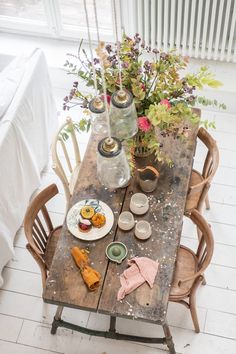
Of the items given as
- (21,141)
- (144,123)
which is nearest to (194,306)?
(144,123)

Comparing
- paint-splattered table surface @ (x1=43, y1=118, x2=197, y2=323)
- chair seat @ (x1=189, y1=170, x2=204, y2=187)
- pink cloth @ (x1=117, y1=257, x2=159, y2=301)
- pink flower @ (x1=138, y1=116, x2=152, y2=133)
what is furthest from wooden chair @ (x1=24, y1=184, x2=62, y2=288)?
chair seat @ (x1=189, y1=170, x2=204, y2=187)

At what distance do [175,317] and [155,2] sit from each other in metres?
2.28

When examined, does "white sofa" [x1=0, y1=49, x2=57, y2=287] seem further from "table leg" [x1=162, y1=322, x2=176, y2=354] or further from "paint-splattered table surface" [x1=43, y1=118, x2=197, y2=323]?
"table leg" [x1=162, y1=322, x2=176, y2=354]

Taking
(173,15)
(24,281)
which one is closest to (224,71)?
(173,15)

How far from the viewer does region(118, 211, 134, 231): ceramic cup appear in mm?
2258

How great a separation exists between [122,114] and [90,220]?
70 centimetres

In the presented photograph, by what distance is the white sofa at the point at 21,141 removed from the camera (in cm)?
282

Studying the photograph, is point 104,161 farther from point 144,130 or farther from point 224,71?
point 224,71

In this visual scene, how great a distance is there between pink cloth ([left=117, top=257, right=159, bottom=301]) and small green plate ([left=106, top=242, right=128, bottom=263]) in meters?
0.05

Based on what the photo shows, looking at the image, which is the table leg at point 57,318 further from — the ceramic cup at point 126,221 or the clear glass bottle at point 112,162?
the clear glass bottle at point 112,162

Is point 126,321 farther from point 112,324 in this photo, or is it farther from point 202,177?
point 202,177

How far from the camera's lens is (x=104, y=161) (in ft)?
5.57

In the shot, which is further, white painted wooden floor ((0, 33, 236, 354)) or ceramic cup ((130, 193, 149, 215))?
white painted wooden floor ((0, 33, 236, 354))

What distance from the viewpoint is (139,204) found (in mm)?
2320
